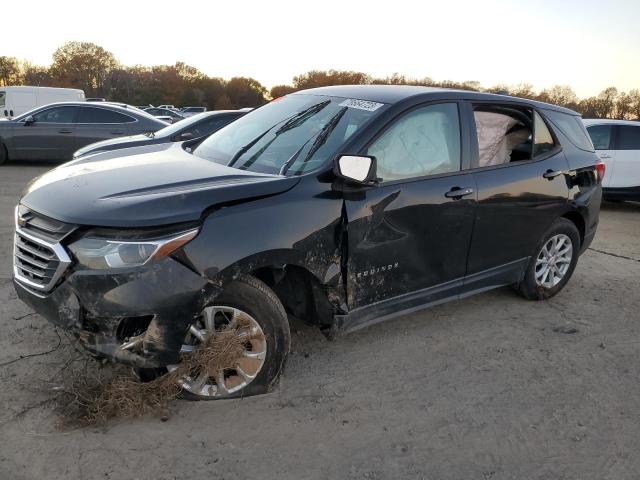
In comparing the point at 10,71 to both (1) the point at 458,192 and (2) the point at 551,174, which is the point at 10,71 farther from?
(1) the point at 458,192

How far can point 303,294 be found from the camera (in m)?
3.35

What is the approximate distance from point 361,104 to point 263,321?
1676 millimetres

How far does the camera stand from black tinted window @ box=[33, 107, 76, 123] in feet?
38.2

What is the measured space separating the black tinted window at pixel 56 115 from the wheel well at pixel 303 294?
1033 cm

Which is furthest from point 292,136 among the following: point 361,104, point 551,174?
point 551,174

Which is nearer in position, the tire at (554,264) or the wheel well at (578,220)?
the tire at (554,264)

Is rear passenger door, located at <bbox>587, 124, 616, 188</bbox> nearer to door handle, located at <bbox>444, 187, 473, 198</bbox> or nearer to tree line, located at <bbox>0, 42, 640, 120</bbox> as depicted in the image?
door handle, located at <bbox>444, 187, 473, 198</bbox>

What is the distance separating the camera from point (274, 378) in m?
3.17

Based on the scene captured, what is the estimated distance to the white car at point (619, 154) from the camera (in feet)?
32.2

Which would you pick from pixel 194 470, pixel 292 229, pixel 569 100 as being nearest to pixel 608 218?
pixel 292 229

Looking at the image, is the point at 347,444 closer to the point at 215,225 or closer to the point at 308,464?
the point at 308,464

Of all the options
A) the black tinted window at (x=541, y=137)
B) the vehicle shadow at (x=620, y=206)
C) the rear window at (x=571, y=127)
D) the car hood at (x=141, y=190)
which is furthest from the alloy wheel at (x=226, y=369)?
the vehicle shadow at (x=620, y=206)

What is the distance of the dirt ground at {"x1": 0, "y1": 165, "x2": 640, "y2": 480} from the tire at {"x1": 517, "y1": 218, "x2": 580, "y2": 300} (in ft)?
1.29

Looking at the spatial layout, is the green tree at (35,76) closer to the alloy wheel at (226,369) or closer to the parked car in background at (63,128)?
the parked car in background at (63,128)
